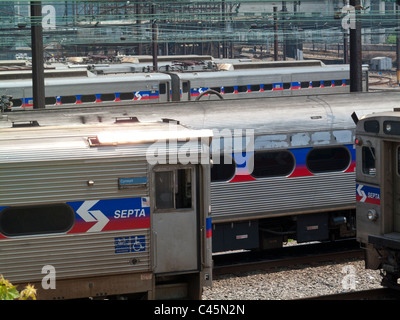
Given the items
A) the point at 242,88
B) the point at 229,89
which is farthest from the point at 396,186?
the point at 242,88

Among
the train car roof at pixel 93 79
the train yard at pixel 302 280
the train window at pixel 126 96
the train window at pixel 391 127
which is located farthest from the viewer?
the train window at pixel 126 96

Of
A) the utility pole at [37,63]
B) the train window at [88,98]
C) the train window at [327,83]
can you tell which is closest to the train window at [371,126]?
the utility pole at [37,63]

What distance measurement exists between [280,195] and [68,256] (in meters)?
5.20

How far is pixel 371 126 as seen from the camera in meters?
11.2

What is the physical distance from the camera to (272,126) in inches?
534

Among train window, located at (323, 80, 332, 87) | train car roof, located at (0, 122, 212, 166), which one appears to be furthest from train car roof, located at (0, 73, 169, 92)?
train car roof, located at (0, 122, 212, 166)

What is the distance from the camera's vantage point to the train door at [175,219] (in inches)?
385

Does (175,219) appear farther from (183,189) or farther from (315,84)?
(315,84)

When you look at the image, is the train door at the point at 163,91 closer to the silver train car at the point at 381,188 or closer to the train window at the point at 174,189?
the silver train car at the point at 381,188

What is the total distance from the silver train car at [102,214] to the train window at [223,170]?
9.51 ft

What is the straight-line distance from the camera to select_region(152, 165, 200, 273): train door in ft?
32.1

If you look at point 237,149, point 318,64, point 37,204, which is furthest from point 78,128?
point 318,64

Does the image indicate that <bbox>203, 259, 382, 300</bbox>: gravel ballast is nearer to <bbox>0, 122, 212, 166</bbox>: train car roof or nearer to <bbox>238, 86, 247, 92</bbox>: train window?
<bbox>0, 122, 212, 166</bbox>: train car roof
